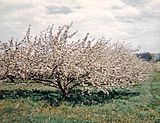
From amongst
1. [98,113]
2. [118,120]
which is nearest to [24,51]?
[98,113]

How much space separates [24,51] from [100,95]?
23.1 ft

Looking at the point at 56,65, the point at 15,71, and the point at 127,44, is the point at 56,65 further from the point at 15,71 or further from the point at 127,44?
the point at 127,44

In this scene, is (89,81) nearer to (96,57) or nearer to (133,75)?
(96,57)

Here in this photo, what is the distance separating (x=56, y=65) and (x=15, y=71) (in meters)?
3.17

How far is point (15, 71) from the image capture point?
96.9 ft

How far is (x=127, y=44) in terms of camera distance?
46812 millimetres

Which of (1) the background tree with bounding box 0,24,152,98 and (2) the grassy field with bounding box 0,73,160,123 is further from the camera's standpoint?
(1) the background tree with bounding box 0,24,152,98

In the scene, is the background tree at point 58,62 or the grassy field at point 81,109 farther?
the background tree at point 58,62

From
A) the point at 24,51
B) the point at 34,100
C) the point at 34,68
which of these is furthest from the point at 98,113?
the point at 24,51

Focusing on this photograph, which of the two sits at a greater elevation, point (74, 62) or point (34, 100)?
point (74, 62)

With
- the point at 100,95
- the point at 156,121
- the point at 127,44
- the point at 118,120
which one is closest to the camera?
the point at 118,120

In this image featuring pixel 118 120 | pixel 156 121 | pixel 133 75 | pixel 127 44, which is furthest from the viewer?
pixel 127 44

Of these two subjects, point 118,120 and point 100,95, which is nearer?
point 118,120

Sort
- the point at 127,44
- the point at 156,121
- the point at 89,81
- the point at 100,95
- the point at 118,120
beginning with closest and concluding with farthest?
the point at 118,120 < the point at 156,121 < the point at 89,81 < the point at 100,95 < the point at 127,44
